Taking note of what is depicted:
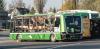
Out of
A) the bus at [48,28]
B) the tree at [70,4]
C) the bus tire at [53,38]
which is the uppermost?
the tree at [70,4]

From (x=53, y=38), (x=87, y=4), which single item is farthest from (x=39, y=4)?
(x=53, y=38)

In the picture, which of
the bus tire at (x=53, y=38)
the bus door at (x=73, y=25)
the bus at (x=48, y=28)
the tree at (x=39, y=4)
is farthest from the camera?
the tree at (x=39, y=4)

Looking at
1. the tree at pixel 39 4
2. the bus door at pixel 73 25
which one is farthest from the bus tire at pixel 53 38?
the tree at pixel 39 4

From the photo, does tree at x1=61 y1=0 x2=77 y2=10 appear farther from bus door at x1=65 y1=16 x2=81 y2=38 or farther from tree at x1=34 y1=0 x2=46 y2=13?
bus door at x1=65 y1=16 x2=81 y2=38

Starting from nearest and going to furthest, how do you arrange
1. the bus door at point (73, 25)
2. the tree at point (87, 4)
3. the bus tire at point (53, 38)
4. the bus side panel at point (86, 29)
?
the bus tire at point (53, 38) → the bus door at point (73, 25) → the bus side panel at point (86, 29) → the tree at point (87, 4)

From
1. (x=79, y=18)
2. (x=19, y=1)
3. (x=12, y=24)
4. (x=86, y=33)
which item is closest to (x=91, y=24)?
(x=86, y=33)

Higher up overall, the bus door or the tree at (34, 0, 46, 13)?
the tree at (34, 0, 46, 13)

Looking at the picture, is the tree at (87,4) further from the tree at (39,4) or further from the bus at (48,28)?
the bus at (48,28)

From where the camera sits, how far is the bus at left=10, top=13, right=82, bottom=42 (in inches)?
1460

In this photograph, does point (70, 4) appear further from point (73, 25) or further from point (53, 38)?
point (53, 38)

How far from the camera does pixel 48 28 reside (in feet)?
123

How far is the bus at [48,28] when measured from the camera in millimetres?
37094

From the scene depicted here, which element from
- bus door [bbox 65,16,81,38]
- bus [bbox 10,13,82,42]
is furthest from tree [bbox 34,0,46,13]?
bus door [bbox 65,16,81,38]

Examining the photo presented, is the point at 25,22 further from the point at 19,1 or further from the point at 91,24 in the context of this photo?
the point at 19,1
